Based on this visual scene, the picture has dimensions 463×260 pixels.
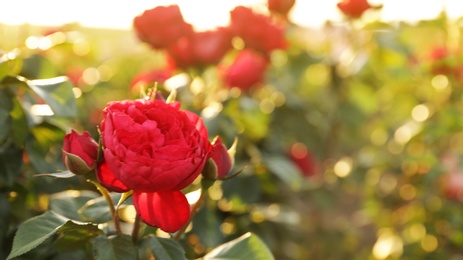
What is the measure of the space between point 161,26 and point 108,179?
57 centimetres

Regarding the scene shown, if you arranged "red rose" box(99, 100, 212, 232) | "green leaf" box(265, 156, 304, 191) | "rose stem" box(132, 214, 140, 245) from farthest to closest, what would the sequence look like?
"green leaf" box(265, 156, 304, 191)
"rose stem" box(132, 214, 140, 245)
"red rose" box(99, 100, 212, 232)

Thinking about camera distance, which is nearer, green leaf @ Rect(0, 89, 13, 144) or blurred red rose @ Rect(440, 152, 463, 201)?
green leaf @ Rect(0, 89, 13, 144)

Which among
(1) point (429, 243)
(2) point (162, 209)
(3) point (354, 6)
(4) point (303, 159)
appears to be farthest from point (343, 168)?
(2) point (162, 209)

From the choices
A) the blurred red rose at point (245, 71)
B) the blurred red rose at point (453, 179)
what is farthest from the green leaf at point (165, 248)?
the blurred red rose at point (453, 179)

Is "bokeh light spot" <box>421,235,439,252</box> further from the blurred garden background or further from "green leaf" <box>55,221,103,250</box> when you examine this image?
"green leaf" <box>55,221,103,250</box>

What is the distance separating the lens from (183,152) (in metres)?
0.63

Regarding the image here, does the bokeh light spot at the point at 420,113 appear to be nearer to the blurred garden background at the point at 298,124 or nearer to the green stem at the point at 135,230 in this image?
the blurred garden background at the point at 298,124

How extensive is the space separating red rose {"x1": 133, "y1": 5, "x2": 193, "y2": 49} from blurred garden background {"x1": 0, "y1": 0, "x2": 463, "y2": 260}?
1.0 inches

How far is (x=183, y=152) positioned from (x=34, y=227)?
191 mm

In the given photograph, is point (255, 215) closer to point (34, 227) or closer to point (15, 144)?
point (15, 144)

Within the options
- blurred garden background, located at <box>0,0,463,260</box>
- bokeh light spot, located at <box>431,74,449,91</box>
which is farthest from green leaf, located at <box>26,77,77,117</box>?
bokeh light spot, located at <box>431,74,449,91</box>

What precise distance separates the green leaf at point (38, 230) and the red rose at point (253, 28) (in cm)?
68

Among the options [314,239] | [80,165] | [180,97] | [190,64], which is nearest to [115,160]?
[80,165]

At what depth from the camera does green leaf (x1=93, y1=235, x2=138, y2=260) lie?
68 cm
